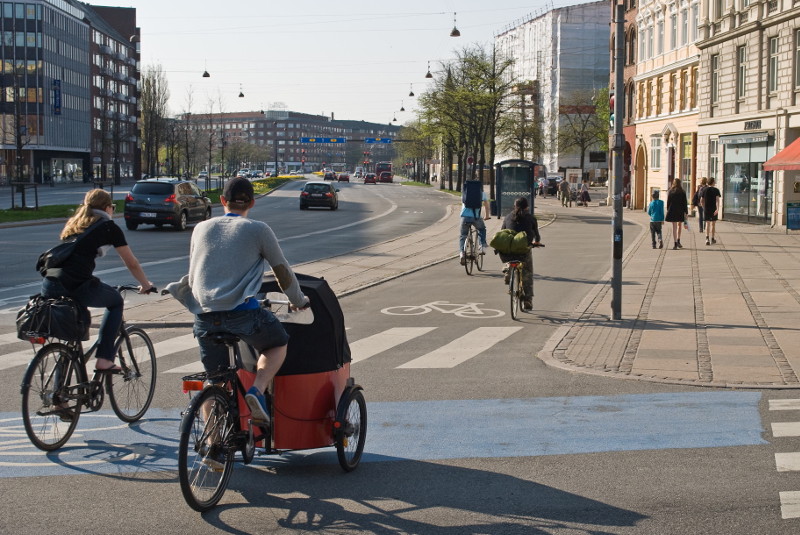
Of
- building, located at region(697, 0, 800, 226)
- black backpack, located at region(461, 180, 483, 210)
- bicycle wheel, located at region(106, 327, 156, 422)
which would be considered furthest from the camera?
building, located at region(697, 0, 800, 226)

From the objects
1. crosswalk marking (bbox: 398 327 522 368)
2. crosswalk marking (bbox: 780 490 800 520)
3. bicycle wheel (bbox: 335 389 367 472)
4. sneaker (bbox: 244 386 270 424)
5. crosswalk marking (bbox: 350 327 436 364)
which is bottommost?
crosswalk marking (bbox: 350 327 436 364)

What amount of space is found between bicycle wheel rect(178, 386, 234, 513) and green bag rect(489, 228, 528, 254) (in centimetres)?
897

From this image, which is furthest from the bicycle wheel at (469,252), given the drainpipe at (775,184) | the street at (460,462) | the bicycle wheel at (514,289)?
the drainpipe at (775,184)

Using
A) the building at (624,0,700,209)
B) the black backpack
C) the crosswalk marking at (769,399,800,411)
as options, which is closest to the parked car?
the building at (624,0,700,209)

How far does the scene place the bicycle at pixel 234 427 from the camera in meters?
5.48

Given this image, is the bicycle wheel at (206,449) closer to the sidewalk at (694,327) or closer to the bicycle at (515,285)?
the sidewalk at (694,327)

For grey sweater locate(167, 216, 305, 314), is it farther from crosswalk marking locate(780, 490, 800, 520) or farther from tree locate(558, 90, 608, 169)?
tree locate(558, 90, 608, 169)

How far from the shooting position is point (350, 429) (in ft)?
20.5

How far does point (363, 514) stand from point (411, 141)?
4956 inches

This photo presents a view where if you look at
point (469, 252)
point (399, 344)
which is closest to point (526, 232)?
point (399, 344)

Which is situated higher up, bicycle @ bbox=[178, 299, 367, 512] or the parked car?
the parked car

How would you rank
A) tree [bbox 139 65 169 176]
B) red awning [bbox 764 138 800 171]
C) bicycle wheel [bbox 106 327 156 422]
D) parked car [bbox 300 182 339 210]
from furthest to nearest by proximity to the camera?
tree [bbox 139 65 169 176] < parked car [bbox 300 182 339 210] < red awning [bbox 764 138 800 171] < bicycle wheel [bbox 106 327 156 422]

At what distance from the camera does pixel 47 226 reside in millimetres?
35219

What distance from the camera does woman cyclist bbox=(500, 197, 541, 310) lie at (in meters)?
14.6
